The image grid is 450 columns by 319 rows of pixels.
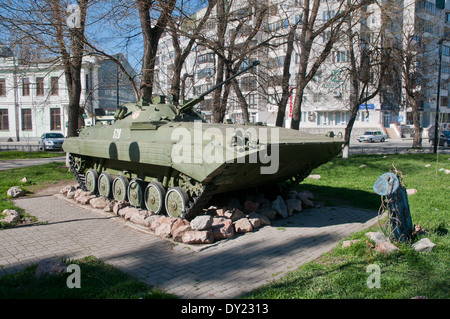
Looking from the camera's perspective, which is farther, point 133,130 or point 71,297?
point 133,130

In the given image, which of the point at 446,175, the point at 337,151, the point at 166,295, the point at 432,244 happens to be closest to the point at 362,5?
the point at 446,175

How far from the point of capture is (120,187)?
841 cm

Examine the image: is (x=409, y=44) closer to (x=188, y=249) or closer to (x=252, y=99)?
(x=252, y=99)

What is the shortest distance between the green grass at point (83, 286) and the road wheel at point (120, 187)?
382cm

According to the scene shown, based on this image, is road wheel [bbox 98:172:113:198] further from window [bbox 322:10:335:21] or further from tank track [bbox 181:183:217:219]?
Result: window [bbox 322:10:335:21]

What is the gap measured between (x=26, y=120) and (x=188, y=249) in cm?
3643

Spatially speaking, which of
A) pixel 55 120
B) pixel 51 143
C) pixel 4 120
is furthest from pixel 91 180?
pixel 4 120

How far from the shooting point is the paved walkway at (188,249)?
4297 mm

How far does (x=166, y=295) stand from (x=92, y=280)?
92 centimetres

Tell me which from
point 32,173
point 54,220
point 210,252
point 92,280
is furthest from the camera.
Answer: point 32,173

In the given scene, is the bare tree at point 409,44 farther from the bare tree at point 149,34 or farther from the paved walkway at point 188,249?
the paved walkway at point 188,249

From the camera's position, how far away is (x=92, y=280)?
4094mm

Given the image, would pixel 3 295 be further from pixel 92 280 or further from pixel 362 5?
pixel 362 5

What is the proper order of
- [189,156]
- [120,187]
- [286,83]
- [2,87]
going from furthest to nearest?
1. [2,87]
2. [286,83]
3. [120,187]
4. [189,156]
